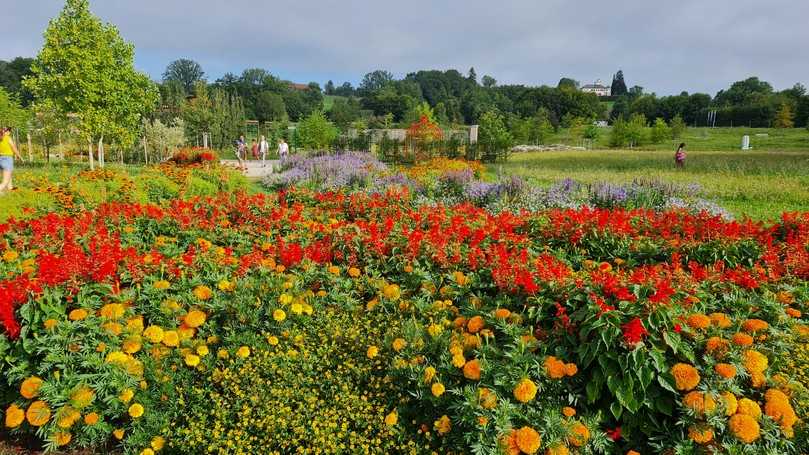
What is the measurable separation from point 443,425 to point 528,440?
398 millimetres

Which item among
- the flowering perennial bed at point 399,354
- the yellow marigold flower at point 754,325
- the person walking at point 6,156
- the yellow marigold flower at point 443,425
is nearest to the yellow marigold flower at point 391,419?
the flowering perennial bed at point 399,354

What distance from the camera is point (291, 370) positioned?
2680 millimetres

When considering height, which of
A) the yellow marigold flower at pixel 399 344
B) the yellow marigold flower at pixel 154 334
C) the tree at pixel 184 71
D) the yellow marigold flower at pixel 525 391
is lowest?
the yellow marigold flower at pixel 525 391

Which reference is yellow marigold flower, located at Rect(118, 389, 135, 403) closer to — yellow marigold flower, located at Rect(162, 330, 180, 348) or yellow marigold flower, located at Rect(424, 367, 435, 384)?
yellow marigold flower, located at Rect(162, 330, 180, 348)

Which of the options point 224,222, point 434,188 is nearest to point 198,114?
point 434,188

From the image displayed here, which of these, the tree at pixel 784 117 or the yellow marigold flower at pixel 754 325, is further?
the tree at pixel 784 117

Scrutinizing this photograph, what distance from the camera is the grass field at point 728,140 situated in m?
36.9

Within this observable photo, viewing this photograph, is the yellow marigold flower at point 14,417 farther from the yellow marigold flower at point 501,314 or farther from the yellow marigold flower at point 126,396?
the yellow marigold flower at point 501,314

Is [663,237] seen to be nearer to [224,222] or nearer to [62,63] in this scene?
[224,222]

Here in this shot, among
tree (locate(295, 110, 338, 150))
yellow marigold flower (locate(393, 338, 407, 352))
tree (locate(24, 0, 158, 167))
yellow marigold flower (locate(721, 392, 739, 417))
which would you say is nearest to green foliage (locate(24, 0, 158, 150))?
tree (locate(24, 0, 158, 167))

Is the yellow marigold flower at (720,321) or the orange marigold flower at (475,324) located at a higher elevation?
the yellow marigold flower at (720,321)

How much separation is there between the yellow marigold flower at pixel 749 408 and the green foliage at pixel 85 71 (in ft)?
53.7

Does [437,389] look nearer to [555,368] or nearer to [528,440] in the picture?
[528,440]

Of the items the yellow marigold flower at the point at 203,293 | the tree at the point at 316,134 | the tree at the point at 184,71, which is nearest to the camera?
the yellow marigold flower at the point at 203,293
